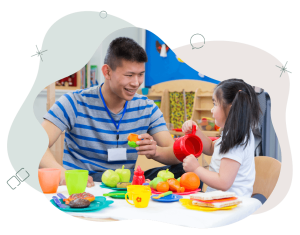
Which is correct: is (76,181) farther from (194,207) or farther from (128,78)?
(128,78)

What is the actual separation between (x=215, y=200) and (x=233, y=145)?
28cm

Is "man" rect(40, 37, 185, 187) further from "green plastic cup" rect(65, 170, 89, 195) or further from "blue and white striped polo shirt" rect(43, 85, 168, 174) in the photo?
"green plastic cup" rect(65, 170, 89, 195)

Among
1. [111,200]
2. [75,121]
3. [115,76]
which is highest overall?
[115,76]

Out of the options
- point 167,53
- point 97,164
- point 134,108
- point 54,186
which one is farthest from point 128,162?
point 167,53

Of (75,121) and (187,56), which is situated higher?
(187,56)

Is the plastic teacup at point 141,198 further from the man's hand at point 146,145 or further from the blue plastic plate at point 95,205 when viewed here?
the man's hand at point 146,145

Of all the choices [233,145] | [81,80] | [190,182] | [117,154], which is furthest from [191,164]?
[81,80]

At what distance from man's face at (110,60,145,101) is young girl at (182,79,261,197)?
40 centimetres

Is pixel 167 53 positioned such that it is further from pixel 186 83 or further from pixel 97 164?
pixel 97 164

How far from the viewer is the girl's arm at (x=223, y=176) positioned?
1.20 m

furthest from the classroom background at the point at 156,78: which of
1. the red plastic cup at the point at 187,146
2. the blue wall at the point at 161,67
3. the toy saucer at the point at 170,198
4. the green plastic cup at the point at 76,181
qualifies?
the green plastic cup at the point at 76,181

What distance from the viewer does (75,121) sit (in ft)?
5.47

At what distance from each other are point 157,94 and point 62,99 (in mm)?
1811

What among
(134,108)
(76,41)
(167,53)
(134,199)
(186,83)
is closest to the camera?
(134,199)
